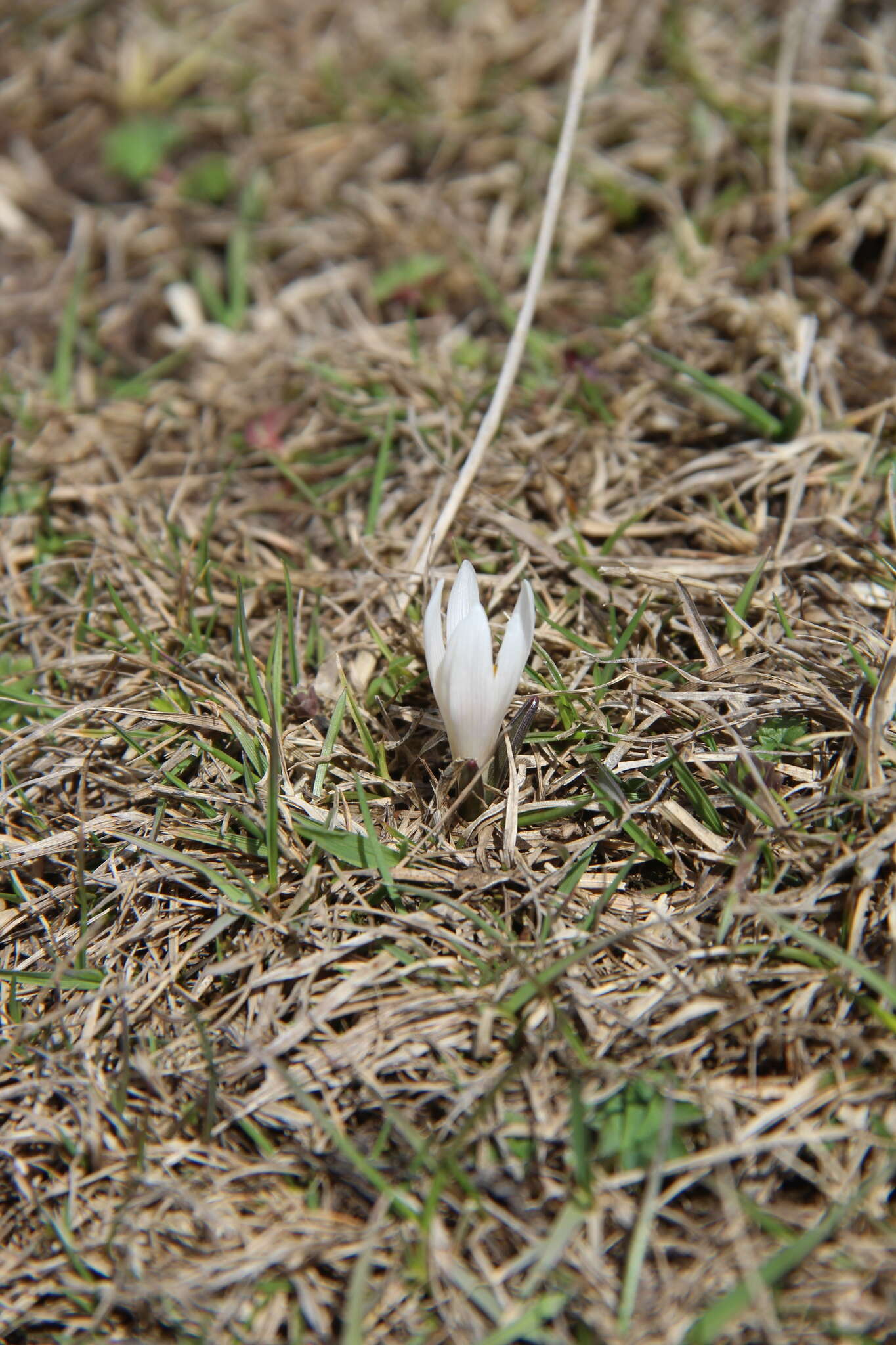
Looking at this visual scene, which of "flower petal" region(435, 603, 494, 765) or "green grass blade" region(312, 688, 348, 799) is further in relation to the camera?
"green grass blade" region(312, 688, 348, 799)

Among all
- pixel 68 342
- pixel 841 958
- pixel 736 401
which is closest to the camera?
pixel 841 958

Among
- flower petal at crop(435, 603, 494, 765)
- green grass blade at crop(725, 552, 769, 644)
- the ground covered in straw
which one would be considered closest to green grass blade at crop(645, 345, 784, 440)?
the ground covered in straw

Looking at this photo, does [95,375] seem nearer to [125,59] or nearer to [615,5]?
[125,59]

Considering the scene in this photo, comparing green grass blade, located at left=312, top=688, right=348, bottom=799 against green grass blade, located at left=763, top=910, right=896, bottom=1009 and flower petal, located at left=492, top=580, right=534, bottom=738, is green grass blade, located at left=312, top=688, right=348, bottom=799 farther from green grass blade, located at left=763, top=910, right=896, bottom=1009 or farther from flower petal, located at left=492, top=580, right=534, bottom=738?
green grass blade, located at left=763, top=910, right=896, bottom=1009

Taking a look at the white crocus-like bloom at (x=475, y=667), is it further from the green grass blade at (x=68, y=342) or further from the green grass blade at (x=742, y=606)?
the green grass blade at (x=68, y=342)

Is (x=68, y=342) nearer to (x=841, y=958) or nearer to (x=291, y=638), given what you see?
(x=291, y=638)

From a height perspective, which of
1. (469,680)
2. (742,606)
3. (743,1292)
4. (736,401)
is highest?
(469,680)

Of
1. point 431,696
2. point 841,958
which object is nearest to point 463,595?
point 431,696
